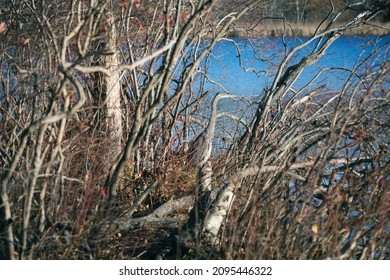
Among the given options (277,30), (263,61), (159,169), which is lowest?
(159,169)

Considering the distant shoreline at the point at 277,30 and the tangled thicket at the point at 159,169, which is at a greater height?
the distant shoreline at the point at 277,30

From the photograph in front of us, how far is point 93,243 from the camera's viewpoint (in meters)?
5.33

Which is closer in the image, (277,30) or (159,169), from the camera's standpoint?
(159,169)

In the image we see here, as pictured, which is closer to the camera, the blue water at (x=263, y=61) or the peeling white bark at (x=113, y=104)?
the peeling white bark at (x=113, y=104)

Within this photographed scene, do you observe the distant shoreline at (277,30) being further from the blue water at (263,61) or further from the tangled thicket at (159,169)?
the tangled thicket at (159,169)

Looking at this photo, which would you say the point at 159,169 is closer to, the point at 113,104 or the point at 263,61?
the point at 113,104

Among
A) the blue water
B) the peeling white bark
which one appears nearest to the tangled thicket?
the peeling white bark

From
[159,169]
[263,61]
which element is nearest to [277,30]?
[263,61]

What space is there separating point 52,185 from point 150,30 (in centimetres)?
395

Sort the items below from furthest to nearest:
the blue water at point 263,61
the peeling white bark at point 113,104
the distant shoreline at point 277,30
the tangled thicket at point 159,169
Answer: the distant shoreline at point 277,30, the blue water at point 263,61, the peeling white bark at point 113,104, the tangled thicket at point 159,169

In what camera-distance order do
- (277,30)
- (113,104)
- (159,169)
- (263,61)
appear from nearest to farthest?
(113,104) < (159,169) < (263,61) < (277,30)

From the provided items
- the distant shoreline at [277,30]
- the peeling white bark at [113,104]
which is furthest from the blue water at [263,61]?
the peeling white bark at [113,104]

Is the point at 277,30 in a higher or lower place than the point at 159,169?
higher

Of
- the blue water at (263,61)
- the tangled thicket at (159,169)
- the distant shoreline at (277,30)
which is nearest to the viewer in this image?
the tangled thicket at (159,169)
